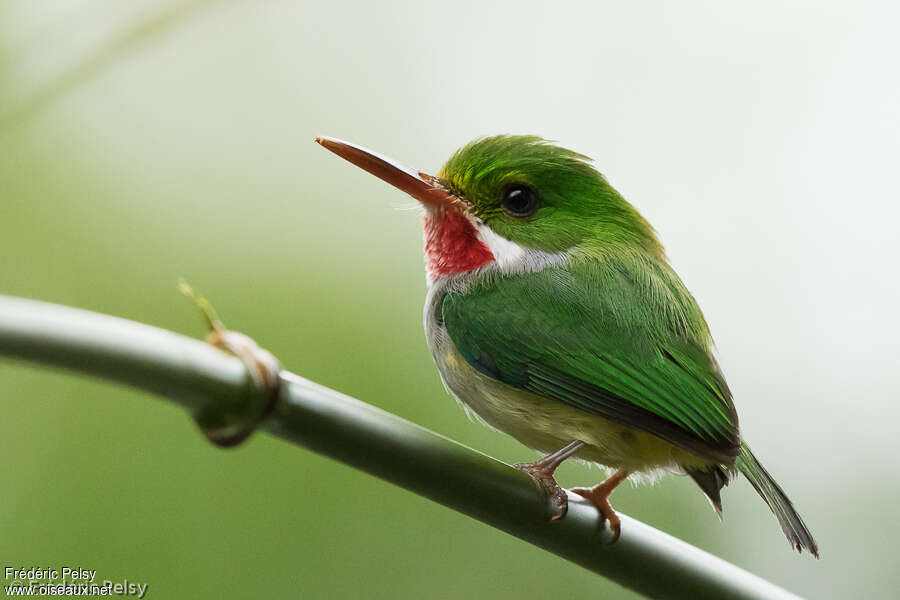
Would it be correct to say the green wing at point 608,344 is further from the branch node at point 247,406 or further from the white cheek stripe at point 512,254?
the branch node at point 247,406

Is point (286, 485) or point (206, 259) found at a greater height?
point (206, 259)

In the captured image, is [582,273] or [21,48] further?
[582,273]

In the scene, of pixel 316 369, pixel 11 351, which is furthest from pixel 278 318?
pixel 11 351

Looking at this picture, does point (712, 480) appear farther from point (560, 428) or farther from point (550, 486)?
point (550, 486)

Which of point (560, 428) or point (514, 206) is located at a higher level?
point (514, 206)

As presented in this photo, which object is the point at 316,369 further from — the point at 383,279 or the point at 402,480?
the point at 402,480

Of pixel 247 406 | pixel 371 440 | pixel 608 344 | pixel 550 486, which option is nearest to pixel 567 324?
pixel 608 344

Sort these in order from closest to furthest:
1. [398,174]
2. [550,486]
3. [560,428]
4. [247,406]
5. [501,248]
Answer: [247,406]
[550,486]
[560,428]
[398,174]
[501,248]

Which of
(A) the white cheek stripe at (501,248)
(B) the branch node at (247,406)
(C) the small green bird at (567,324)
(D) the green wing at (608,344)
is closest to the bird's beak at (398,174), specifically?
(C) the small green bird at (567,324)
